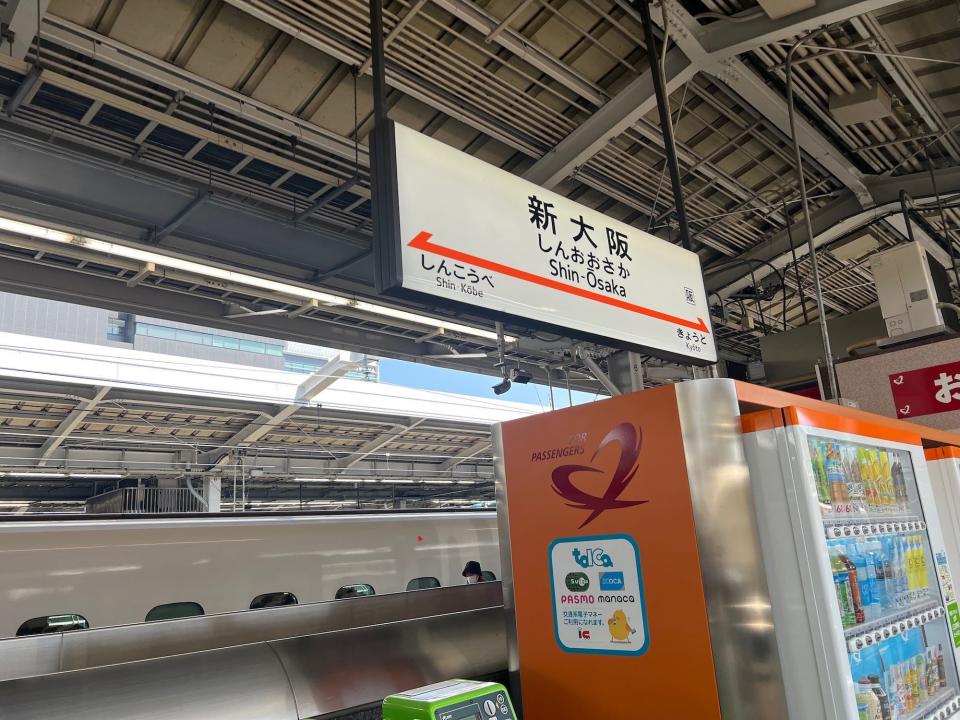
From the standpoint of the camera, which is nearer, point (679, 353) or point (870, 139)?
point (679, 353)

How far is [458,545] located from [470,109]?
5.16 m

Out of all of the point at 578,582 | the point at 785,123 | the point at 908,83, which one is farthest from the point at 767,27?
the point at 578,582

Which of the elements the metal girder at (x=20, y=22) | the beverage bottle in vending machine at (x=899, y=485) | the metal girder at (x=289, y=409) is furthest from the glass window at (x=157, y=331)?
the beverage bottle in vending machine at (x=899, y=485)

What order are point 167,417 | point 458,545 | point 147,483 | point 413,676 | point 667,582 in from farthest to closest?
point 147,483 < point 167,417 < point 458,545 < point 413,676 < point 667,582

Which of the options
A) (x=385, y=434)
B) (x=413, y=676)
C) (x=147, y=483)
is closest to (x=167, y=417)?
(x=385, y=434)

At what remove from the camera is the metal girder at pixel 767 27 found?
4031mm

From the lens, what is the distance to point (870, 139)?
5.85m

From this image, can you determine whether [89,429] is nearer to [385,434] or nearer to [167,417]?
[167,417]

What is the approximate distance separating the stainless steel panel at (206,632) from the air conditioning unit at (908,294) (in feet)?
14.0

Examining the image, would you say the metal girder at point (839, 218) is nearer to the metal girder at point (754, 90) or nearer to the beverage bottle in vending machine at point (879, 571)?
the metal girder at point (754, 90)

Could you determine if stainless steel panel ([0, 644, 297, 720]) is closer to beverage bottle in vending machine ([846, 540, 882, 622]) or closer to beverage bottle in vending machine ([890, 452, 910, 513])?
beverage bottle in vending machine ([846, 540, 882, 622])

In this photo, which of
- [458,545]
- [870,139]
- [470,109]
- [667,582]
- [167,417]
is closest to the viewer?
[667,582]

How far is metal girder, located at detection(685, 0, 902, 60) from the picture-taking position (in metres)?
4.03

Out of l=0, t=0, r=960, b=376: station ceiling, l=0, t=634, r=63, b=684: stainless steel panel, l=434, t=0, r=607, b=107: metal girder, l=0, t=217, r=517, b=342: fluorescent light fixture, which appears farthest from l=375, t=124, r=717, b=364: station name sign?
l=0, t=634, r=63, b=684: stainless steel panel
